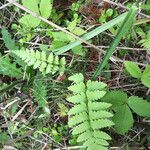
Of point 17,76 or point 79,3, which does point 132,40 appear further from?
point 17,76

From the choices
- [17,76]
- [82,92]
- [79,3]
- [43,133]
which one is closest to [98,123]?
[82,92]

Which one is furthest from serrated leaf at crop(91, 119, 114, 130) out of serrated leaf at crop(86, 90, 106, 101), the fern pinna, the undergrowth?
the undergrowth

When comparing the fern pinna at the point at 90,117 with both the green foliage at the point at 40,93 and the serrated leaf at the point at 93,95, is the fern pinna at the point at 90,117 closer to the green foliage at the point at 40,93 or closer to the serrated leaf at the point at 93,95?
the serrated leaf at the point at 93,95

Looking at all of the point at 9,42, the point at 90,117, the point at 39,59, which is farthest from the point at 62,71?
the point at 9,42

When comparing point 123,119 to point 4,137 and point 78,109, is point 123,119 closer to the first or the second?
point 78,109

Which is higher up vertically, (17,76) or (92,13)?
(92,13)

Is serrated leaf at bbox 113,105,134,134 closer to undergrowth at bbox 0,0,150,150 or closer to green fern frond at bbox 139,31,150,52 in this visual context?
undergrowth at bbox 0,0,150,150
